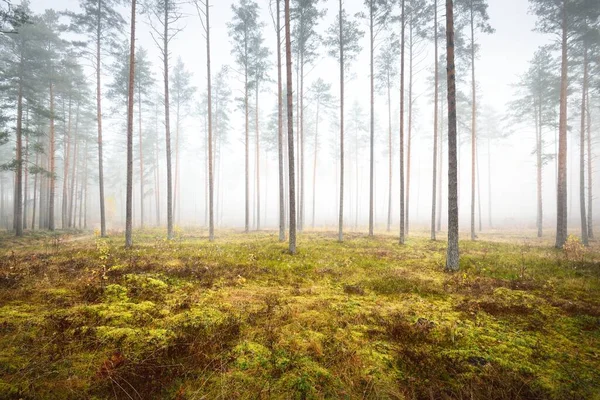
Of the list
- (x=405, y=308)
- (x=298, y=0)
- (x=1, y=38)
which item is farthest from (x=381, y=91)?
(x=1, y=38)

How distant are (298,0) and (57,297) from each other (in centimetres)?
1915

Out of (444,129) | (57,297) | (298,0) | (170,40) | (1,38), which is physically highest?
(298,0)

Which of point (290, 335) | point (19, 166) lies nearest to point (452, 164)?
point (290, 335)

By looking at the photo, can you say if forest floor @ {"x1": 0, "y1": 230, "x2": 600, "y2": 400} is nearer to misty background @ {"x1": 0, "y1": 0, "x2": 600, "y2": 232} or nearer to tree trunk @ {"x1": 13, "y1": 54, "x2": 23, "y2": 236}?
misty background @ {"x1": 0, "y1": 0, "x2": 600, "y2": 232}

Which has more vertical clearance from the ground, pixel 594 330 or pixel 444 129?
pixel 444 129

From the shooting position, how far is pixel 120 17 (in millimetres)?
15680

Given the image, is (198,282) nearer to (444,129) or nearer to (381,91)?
(381,91)

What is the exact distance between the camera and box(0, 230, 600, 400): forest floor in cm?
279

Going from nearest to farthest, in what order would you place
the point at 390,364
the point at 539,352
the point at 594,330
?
the point at 390,364 < the point at 539,352 < the point at 594,330

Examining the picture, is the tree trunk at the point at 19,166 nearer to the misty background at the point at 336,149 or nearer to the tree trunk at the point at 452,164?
the misty background at the point at 336,149

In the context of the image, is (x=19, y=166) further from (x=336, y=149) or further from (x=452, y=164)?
(x=336, y=149)

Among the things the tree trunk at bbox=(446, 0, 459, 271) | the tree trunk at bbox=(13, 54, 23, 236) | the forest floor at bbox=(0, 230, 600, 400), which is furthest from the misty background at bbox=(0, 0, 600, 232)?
the forest floor at bbox=(0, 230, 600, 400)

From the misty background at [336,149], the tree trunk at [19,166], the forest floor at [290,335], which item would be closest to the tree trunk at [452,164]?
the forest floor at [290,335]

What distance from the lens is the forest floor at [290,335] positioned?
2.79m
